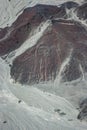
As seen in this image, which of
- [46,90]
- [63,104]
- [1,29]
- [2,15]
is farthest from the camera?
[2,15]

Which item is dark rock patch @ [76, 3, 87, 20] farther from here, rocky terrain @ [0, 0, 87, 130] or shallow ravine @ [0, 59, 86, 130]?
shallow ravine @ [0, 59, 86, 130]

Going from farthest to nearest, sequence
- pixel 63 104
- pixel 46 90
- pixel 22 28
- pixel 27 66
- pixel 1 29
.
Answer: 1. pixel 1 29
2. pixel 22 28
3. pixel 27 66
4. pixel 46 90
5. pixel 63 104

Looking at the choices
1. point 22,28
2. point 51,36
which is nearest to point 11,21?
point 22,28

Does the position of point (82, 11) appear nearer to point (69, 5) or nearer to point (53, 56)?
point (69, 5)

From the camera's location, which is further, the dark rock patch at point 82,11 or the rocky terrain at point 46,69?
the dark rock patch at point 82,11

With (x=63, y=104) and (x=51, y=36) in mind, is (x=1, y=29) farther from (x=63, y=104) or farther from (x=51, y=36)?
(x=63, y=104)

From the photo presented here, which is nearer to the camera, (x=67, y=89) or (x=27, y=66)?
(x=67, y=89)

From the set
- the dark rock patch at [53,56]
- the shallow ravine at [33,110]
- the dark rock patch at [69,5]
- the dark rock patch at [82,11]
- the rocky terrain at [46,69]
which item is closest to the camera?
the shallow ravine at [33,110]

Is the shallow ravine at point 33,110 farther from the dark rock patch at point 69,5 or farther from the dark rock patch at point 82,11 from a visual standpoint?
the dark rock patch at point 69,5

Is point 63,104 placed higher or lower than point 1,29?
lower

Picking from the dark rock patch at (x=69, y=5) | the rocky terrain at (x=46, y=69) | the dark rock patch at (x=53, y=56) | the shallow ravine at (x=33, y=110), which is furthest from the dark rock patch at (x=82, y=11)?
the shallow ravine at (x=33, y=110)

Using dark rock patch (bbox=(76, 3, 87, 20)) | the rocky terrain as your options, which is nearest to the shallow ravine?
the rocky terrain
